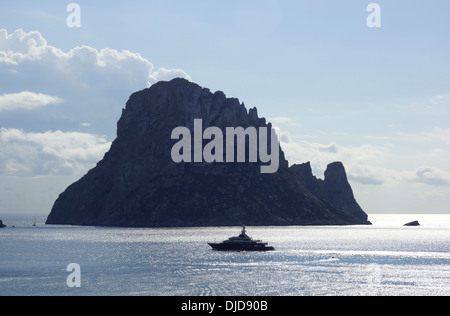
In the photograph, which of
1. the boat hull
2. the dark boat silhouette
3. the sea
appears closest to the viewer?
the sea

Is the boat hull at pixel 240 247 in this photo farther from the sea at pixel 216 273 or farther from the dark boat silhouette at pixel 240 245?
the sea at pixel 216 273

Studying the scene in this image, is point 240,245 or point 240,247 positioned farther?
point 240,245

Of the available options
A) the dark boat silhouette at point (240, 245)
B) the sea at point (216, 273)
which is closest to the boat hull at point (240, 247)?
the dark boat silhouette at point (240, 245)

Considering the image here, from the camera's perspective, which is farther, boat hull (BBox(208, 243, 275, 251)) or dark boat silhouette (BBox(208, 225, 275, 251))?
dark boat silhouette (BBox(208, 225, 275, 251))

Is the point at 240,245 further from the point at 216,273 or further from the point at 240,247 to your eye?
the point at 216,273

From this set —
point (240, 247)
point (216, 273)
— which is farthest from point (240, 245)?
point (216, 273)

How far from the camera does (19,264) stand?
150 metres

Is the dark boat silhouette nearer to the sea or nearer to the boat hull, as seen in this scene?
the boat hull

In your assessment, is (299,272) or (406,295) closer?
(406,295)

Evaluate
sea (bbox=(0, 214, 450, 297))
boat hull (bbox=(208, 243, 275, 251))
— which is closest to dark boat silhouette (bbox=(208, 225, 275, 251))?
boat hull (bbox=(208, 243, 275, 251))
